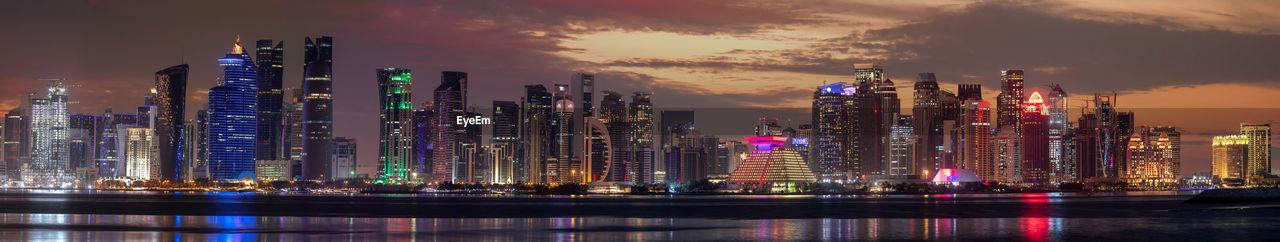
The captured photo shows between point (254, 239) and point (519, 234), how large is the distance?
1381cm

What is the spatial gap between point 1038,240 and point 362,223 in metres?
41.5

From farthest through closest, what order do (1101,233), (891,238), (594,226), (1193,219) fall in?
(1193,219)
(594,226)
(1101,233)
(891,238)

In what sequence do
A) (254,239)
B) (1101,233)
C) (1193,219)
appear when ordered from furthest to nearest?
1. (1193,219)
2. (1101,233)
3. (254,239)

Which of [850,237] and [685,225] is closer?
[850,237]

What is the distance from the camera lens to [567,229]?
6800 centimetres

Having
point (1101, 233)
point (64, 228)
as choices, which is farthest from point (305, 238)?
point (1101, 233)

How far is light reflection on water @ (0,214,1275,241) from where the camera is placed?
59.0 metres

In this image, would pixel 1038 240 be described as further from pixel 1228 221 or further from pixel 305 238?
pixel 305 238

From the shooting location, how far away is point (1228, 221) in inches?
2911

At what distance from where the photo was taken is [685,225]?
7500cm

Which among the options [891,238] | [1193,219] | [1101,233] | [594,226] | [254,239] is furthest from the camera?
[1193,219]

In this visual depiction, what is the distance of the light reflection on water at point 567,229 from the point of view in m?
59.0

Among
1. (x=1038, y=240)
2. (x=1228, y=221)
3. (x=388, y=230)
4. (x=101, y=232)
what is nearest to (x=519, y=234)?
(x=388, y=230)

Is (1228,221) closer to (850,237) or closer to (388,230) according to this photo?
(850,237)
